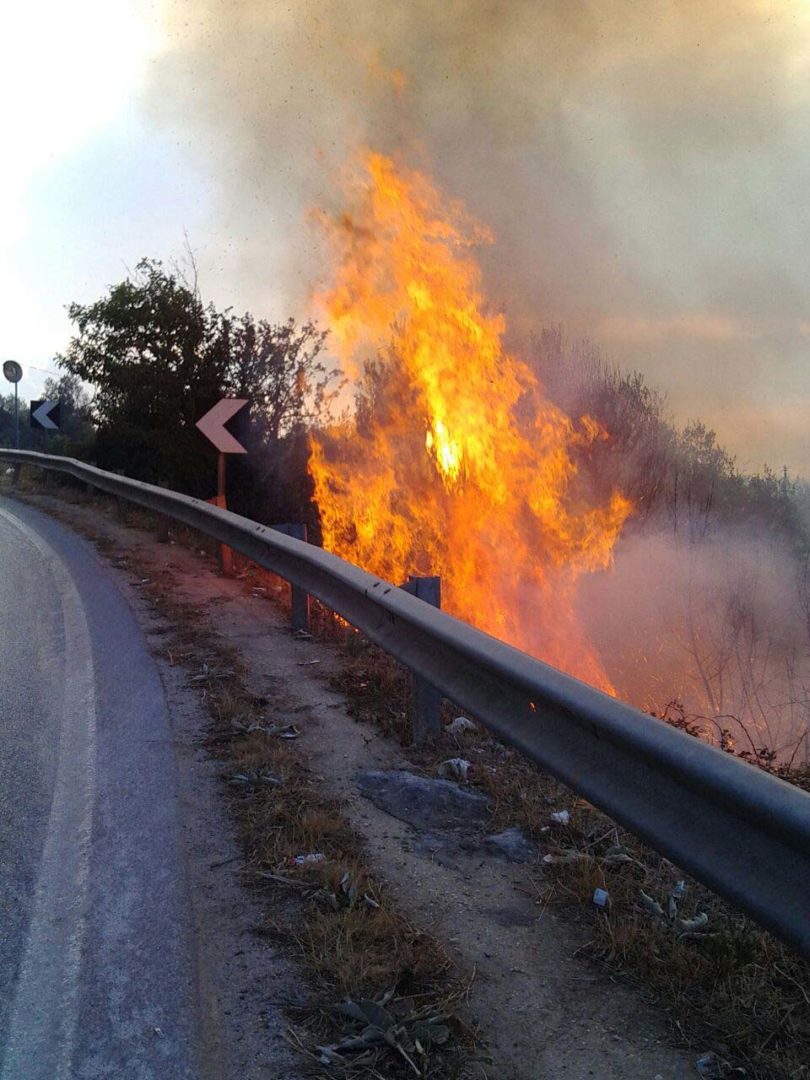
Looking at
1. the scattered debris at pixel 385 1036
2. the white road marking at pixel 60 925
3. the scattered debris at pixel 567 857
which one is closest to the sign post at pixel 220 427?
the white road marking at pixel 60 925

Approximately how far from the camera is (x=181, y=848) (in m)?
3.91

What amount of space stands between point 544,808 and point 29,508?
14.8 metres

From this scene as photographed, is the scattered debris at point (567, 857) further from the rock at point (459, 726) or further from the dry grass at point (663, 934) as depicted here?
the rock at point (459, 726)

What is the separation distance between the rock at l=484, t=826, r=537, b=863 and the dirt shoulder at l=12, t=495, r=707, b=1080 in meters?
0.03

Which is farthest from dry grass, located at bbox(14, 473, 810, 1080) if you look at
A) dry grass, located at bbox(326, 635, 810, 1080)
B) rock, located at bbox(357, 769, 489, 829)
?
rock, located at bbox(357, 769, 489, 829)

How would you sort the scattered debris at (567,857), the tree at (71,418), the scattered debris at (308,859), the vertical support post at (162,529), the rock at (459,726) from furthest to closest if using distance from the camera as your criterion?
the tree at (71,418) < the vertical support post at (162,529) < the rock at (459,726) < the scattered debris at (567,857) < the scattered debris at (308,859)

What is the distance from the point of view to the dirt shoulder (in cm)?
274

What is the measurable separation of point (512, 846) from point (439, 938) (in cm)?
85

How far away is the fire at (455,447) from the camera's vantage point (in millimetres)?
10875

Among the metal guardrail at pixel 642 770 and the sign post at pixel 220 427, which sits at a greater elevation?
the sign post at pixel 220 427

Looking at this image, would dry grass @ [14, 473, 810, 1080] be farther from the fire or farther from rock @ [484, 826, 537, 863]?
the fire

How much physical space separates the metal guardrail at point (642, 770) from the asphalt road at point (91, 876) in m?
1.34

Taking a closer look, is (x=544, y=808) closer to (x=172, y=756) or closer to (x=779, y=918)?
(x=172, y=756)

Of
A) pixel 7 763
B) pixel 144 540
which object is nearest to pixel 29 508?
pixel 144 540
